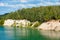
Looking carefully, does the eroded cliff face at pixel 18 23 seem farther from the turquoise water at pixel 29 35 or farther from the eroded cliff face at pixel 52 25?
the turquoise water at pixel 29 35

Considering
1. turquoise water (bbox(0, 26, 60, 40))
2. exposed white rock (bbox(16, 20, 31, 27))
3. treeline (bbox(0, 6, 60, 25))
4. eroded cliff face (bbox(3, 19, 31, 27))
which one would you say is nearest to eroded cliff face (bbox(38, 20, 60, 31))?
treeline (bbox(0, 6, 60, 25))

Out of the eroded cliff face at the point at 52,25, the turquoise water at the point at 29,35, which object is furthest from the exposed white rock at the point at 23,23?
the turquoise water at the point at 29,35

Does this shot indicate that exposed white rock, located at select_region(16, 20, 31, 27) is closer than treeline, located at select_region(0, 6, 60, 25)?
No

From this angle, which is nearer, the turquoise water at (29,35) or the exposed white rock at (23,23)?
the turquoise water at (29,35)

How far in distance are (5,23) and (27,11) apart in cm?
2041

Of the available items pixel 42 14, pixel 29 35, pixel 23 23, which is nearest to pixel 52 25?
pixel 42 14

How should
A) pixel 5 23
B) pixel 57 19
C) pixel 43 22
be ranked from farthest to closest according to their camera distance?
pixel 5 23, pixel 43 22, pixel 57 19

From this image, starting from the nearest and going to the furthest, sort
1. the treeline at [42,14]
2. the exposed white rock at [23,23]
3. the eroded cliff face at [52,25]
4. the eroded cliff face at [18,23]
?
the eroded cliff face at [52,25] < the treeline at [42,14] < the exposed white rock at [23,23] < the eroded cliff face at [18,23]

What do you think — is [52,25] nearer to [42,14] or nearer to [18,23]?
[42,14]

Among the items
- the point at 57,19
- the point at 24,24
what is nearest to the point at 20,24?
the point at 24,24

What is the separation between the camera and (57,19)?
10181 centimetres

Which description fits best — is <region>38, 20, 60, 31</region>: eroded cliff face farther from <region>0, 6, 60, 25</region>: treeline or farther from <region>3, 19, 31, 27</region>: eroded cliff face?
<region>3, 19, 31, 27</region>: eroded cliff face

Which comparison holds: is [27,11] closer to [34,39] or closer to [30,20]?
[30,20]

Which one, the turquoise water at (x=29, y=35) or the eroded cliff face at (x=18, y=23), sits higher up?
the eroded cliff face at (x=18, y=23)
